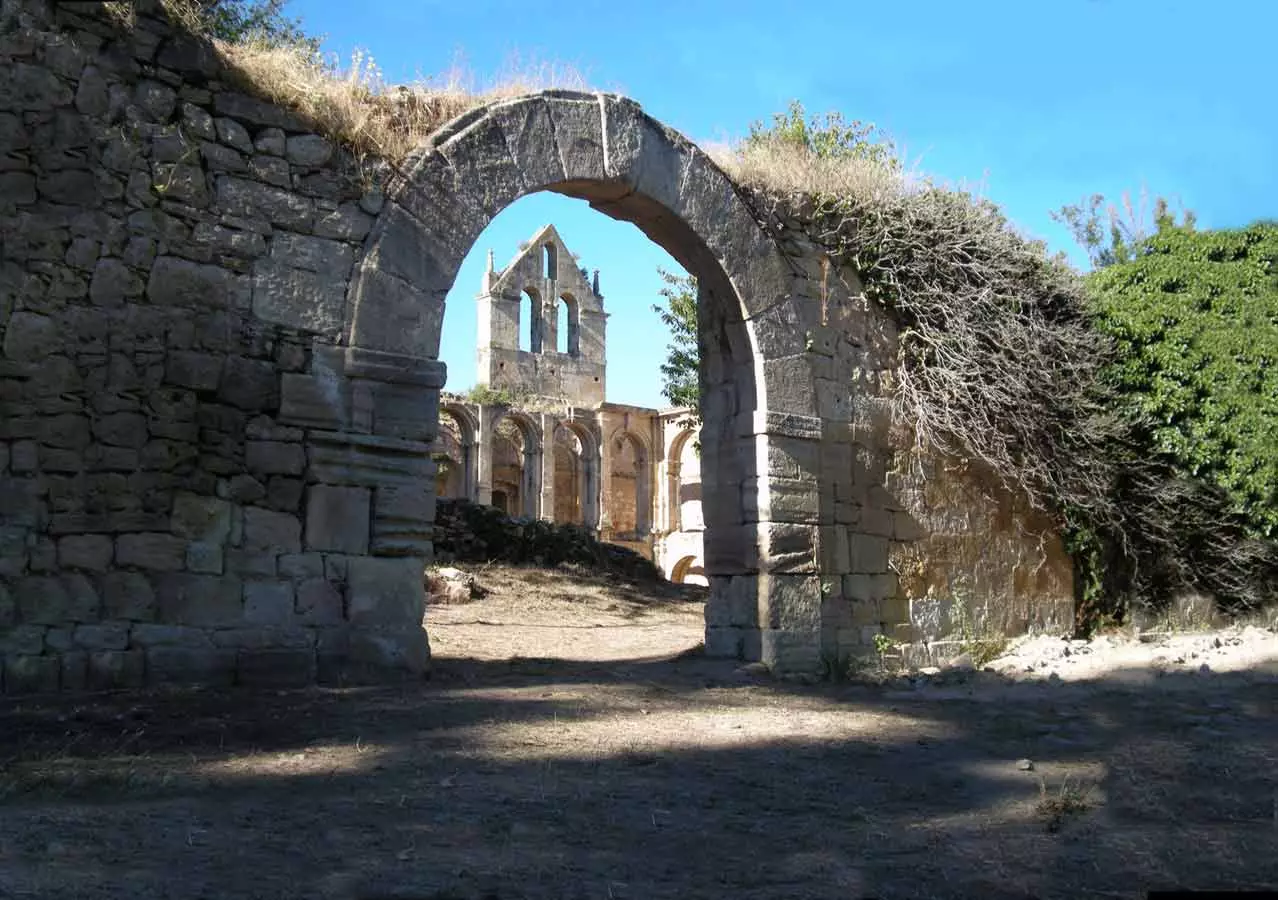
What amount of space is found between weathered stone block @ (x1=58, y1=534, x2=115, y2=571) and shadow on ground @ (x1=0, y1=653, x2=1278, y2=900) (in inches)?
25.7

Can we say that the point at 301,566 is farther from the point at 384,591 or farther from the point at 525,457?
the point at 525,457

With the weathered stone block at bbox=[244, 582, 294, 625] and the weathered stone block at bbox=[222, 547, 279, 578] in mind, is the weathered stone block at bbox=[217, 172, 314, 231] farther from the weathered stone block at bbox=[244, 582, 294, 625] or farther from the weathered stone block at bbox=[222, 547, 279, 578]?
the weathered stone block at bbox=[244, 582, 294, 625]

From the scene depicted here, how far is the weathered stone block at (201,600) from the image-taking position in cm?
559

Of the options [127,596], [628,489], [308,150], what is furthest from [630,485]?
[127,596]

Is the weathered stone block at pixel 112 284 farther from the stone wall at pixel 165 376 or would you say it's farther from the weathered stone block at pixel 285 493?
the weathered stone block at pixel 285 493

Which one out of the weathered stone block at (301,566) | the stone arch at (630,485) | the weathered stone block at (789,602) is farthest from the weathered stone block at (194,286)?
the stone arch at (630,485)

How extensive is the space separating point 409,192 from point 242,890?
4421mm

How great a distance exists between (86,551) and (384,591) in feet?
4.79

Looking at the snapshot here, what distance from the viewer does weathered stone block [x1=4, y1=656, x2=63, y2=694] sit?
203 inches

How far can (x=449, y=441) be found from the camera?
29266 mm

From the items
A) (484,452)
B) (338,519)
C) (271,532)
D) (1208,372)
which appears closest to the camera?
(271,532)

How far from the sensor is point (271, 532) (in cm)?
588

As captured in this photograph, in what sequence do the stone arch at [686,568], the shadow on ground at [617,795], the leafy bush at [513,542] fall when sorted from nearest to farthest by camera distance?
the shadow on ground at [617,795] < the leafy bush at [513,542] < the stone arch at [686,568]

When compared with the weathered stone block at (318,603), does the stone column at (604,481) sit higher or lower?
higher
